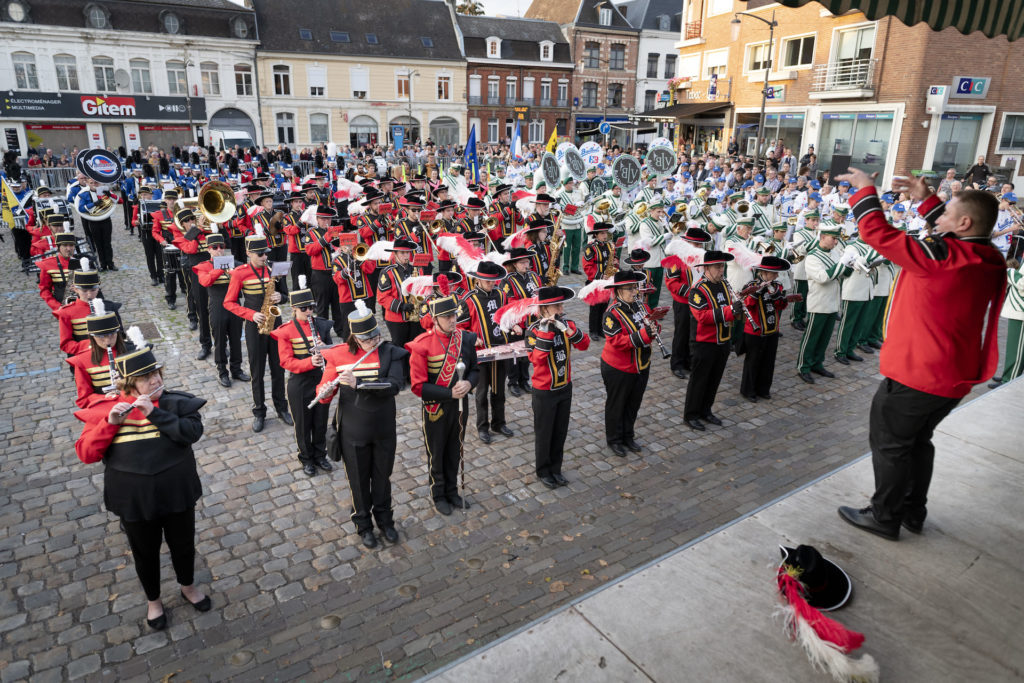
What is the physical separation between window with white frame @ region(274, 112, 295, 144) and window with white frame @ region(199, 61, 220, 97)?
164 inches

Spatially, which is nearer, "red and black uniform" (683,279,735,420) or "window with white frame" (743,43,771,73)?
"red and black uniform" (683,279,735,420)

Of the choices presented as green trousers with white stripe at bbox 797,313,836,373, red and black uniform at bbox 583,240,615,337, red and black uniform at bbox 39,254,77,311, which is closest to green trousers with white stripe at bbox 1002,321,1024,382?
green trousers with white stripe at bbox 797,313,836,373

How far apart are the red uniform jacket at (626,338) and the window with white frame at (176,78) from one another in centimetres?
4500

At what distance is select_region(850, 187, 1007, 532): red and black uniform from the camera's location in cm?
359

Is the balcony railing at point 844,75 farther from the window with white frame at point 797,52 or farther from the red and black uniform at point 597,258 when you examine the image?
the red and black uniform at point 597,258

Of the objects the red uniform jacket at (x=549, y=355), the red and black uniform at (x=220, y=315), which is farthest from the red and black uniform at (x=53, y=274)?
the red uniform jacket at (x=549, y=355)

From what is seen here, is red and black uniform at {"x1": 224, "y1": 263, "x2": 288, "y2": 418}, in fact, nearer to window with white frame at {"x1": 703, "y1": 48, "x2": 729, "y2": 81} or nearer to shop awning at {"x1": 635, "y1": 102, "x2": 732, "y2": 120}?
shop awning at {"x1": 635, "y1": 102, "x2": 732, "y2": 120}

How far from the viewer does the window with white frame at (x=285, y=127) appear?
46500mm

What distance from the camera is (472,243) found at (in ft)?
33.2

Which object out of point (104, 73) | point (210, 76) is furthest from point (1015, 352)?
point (104, 73)

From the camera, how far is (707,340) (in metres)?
7.91

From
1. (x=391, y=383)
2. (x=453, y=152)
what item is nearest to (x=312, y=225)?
(x=391, y=383)

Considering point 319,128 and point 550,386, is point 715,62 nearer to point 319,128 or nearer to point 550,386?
point 319,128

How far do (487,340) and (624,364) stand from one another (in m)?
1.60
